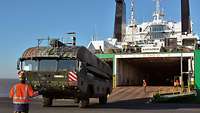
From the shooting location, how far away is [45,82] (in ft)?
63.2

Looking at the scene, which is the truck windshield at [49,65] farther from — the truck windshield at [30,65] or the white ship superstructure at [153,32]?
the white ship superstructure at [153,32]

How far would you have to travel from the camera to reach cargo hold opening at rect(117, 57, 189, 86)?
4448cm

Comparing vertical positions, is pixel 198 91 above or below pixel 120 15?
below

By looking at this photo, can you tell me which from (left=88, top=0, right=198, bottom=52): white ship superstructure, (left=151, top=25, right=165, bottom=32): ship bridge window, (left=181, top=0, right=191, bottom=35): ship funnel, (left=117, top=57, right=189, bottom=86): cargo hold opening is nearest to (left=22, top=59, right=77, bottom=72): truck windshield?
(left=117, top=57, right=189, bottom=86): cargo hold opening

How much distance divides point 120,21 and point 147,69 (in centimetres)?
903

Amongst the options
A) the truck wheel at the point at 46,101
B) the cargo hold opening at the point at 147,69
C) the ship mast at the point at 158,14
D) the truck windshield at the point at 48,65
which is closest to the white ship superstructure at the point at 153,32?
the ship mast at the point at 158,14

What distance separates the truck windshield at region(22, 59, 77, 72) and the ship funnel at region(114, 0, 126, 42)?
38.4m

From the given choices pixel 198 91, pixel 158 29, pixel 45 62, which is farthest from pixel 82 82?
pixel 158 29

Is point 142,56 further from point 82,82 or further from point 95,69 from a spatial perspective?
point 82,82

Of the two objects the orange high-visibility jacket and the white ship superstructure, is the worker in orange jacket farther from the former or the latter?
the white ship superstructure

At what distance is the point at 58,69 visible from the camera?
1927 cm

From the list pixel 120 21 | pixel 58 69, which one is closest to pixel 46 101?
pixel 58 69

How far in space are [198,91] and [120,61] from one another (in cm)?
1108

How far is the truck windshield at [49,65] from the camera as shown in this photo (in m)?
19.3
